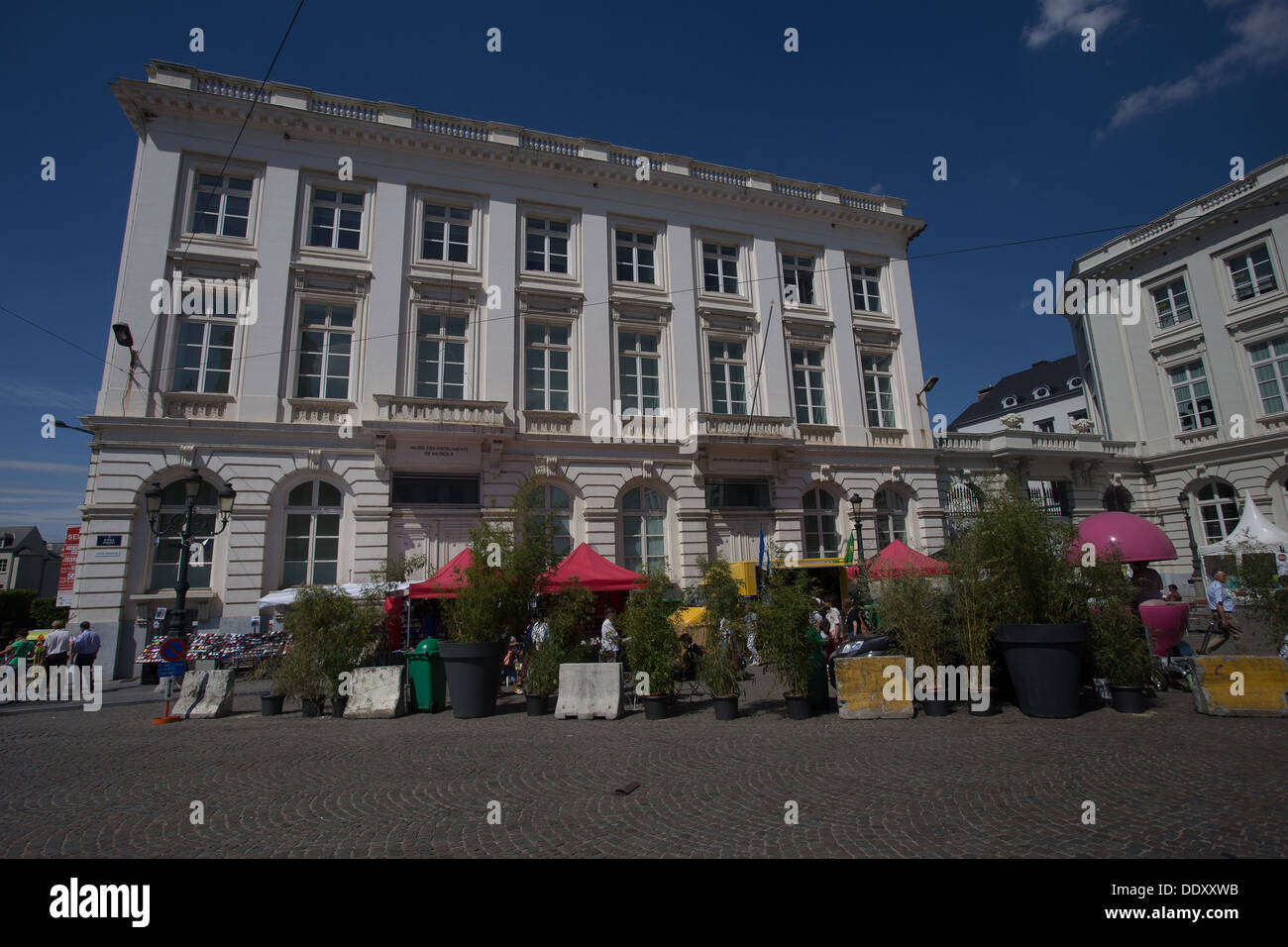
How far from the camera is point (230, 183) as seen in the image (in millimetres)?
19844

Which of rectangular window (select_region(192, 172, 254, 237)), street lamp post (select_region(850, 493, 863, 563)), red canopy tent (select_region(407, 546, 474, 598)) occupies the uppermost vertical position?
rectangular window (select_region(192, 172, 254, 237))

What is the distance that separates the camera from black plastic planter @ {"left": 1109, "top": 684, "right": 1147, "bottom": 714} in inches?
350

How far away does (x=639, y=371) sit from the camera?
22.5 meters

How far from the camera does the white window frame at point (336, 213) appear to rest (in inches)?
789

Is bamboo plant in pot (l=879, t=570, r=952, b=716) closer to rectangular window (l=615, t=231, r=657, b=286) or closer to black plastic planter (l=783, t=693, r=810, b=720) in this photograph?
black plastic planter (l=783, t=693, r=810, b=720)

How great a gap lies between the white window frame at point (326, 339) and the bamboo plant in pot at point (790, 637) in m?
15.1

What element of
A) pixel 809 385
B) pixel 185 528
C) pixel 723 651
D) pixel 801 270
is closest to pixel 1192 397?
pixel 809 385

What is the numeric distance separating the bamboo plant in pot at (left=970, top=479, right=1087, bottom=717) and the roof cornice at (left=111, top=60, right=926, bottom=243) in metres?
18.9

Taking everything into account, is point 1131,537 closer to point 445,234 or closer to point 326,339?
point 445,234

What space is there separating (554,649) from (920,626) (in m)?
5.97

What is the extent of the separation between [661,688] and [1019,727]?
503 cm

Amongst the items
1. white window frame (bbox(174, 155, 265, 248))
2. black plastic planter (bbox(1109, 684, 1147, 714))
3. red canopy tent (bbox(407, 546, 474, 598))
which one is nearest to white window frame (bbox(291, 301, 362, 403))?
white window frame (bbox(174, 155, 265, 248))

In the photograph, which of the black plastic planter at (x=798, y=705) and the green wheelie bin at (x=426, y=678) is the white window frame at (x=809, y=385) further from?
the green wheelie bin at (x=426, y=678)
